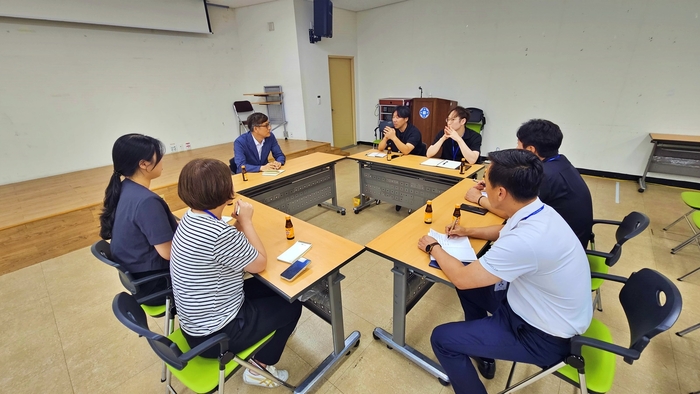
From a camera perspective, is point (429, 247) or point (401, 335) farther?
point (401, 335)

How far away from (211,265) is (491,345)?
1192 mm

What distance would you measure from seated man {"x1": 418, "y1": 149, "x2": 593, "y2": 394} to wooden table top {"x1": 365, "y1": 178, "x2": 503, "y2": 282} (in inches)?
4.9

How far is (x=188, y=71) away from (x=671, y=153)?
7.94 m

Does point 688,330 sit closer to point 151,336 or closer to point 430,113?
point 151,336

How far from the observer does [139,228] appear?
1342mm

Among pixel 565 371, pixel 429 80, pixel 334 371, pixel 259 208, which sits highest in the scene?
pixel 429 80

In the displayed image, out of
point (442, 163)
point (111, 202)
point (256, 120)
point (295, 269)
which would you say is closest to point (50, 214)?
point (256, 120)

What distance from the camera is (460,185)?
2.36 m

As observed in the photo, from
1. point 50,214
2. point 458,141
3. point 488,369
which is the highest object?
point 458,141

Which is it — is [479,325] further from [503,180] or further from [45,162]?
[45,162]

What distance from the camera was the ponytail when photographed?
1423mm

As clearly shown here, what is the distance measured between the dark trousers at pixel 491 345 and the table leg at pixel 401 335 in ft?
0.89

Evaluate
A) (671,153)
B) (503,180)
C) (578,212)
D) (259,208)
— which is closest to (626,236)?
(578,212)

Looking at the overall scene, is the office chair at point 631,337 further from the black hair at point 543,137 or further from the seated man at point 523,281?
the black hair at point 543,137
